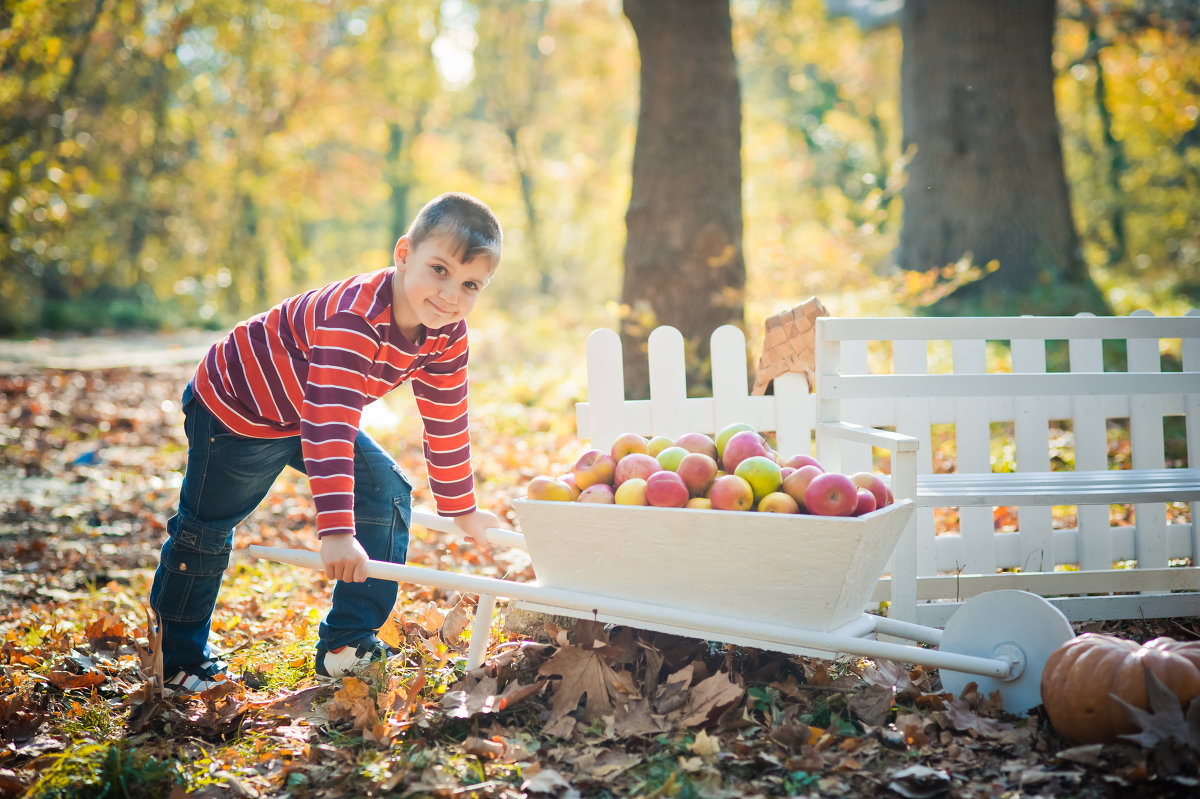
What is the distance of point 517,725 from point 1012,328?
2.18 meters

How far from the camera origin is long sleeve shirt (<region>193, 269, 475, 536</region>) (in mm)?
2518

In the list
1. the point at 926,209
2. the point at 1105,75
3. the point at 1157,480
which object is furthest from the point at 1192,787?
the point at 1105,75

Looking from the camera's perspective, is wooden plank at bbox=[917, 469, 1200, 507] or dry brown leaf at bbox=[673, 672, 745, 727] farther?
wooden plank at bbox=[917, 469, 1200, 507]

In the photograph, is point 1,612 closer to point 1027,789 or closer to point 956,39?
point 1027,789

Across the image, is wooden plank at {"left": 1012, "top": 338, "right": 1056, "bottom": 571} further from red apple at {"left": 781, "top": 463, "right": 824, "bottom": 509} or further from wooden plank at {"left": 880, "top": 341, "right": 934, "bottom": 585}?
red apple at {"left": 781, "top": 463, "right": 824, "bottom": 509}

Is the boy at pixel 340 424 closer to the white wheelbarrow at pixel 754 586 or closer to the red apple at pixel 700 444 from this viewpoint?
the white wheelbarrow at pixel 754 586

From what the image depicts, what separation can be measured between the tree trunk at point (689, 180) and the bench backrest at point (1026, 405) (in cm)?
273

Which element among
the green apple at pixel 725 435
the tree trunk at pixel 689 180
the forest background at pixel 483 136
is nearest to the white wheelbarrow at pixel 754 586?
the green apple at pixel 725 435

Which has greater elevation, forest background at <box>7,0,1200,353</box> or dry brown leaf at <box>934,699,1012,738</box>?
forest background at <box>7,0,1200,353</box>

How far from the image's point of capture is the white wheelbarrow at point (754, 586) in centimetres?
222

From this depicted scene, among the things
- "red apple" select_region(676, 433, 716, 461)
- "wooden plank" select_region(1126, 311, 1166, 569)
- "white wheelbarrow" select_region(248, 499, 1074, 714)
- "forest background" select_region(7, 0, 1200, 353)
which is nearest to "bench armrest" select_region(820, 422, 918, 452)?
"white wheelbarrow" select_region(248, 499, 1074, 714)

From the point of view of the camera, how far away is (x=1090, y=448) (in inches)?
143

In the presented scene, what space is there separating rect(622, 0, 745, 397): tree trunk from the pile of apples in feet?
11.7

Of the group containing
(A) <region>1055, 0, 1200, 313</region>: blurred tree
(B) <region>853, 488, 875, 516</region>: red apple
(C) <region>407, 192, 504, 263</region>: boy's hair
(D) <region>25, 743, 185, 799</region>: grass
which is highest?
(A) <region>1055, 0, 1200, 313</region>: blurred tree
